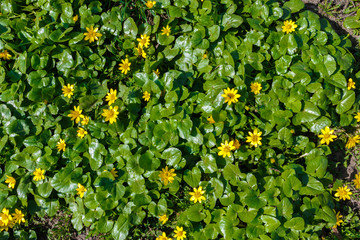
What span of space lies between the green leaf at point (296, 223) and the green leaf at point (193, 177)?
89 centimetres

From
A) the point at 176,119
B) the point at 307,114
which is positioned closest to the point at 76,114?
the point at 176,119

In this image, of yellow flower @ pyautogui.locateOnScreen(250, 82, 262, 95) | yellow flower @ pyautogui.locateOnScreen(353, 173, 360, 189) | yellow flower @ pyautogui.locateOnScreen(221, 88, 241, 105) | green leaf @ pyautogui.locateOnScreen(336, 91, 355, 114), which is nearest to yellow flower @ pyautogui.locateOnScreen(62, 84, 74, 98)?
yellow flower @ pyautogui.locateOnScreen(221, 88, 241, 105)

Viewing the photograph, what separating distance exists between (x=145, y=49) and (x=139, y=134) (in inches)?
38.4

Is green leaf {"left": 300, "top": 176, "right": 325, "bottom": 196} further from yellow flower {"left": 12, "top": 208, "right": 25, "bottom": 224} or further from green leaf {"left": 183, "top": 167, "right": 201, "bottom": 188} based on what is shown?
yellow flower {"left": 12, "top": 208, "right": 25, "bottom": 224}

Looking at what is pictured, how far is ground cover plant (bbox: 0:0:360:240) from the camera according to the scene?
2980 millimetres

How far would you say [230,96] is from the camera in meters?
3.03

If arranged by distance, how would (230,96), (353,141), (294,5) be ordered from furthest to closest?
(294,5)
(353,141)
(230,96)

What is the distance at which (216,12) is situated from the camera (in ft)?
11.1

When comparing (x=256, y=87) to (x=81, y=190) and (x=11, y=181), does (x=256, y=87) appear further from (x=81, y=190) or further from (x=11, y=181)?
(x=11, y=181)

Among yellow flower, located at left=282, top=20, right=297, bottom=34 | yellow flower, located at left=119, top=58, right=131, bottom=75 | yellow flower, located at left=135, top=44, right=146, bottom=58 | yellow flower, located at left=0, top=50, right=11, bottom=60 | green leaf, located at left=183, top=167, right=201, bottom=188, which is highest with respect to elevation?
yellow flower, located at left=282, top=20, right=297, bottom=34

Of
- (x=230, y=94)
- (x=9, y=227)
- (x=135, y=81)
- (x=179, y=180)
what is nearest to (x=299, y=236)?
(x=179, y=180)

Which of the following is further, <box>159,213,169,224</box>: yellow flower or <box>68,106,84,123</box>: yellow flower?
<box>68,106,84,123</box>: yellow flower

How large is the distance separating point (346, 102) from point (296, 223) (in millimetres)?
1379

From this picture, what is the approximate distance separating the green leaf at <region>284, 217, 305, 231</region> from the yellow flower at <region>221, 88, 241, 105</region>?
1.21 m
